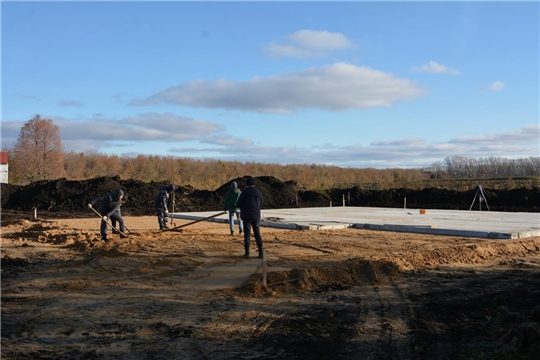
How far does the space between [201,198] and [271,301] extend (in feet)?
76.1

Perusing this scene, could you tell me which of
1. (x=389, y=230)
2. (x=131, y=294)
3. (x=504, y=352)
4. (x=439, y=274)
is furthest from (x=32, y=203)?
(x=504, y=352)

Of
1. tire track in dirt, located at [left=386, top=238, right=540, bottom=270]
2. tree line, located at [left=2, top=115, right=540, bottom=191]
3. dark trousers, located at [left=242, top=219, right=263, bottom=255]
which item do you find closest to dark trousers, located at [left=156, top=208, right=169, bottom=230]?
dark trousers, located at [left=242, top=219, right=263, bottom=255]

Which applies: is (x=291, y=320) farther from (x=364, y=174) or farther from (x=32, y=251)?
(x=364, y=174)

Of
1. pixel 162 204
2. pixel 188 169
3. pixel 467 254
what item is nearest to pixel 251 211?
pixel 467 254

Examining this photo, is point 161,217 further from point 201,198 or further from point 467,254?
point 201,198

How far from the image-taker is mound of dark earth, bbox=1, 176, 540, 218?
27000mm

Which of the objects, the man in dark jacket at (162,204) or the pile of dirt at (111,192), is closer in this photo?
the man in dark jacket at (162,204)

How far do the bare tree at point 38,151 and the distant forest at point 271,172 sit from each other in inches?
6.9

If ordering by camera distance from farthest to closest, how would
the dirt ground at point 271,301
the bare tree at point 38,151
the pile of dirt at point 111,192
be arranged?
1. the bare tree at point 38,151
2. the pile of dirt at point 111,192
3. the dirt ground at point 271,301

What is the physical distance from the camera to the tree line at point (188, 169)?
37.3 m

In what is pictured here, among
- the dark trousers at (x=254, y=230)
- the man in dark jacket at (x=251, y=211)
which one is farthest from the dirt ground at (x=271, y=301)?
the man in dark jacket at (x=251, y=211)

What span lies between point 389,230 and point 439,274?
6613 mm

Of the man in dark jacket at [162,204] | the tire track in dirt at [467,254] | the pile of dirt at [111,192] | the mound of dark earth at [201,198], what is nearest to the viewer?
the tire track in dirt at [467,254]

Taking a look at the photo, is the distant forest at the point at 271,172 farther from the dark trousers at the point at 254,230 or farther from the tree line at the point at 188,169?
the dark trousers at the point at 254,230
